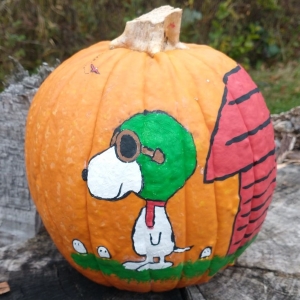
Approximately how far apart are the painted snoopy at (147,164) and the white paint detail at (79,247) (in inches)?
7.7

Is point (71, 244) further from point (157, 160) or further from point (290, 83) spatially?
point (290, 83)

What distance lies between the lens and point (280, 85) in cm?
481

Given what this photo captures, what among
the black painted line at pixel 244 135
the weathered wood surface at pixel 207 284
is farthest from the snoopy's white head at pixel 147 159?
the weathered wood surface at pixel 207 284

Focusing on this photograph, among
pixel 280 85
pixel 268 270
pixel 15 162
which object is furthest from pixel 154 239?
pixel 280 85

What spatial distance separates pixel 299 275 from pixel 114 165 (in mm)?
880

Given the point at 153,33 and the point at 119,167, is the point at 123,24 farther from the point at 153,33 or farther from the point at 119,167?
the point at 119,167

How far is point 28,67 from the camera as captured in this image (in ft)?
14.8

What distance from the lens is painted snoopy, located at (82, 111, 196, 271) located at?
4.52 ft

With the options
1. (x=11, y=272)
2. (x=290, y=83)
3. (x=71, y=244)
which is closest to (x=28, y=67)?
(x=290, y=83)

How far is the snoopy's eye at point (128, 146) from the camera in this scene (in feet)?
4.52

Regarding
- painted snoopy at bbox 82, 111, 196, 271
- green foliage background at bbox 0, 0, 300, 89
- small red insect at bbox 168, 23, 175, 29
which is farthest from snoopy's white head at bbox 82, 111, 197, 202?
green foliage background at bbox 0, 0, 300, 89

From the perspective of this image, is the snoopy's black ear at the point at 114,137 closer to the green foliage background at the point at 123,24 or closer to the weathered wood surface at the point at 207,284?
the weathered wood surface at the point at 207,284

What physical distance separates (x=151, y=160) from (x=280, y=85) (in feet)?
12.2

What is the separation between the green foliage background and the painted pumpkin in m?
2.88
